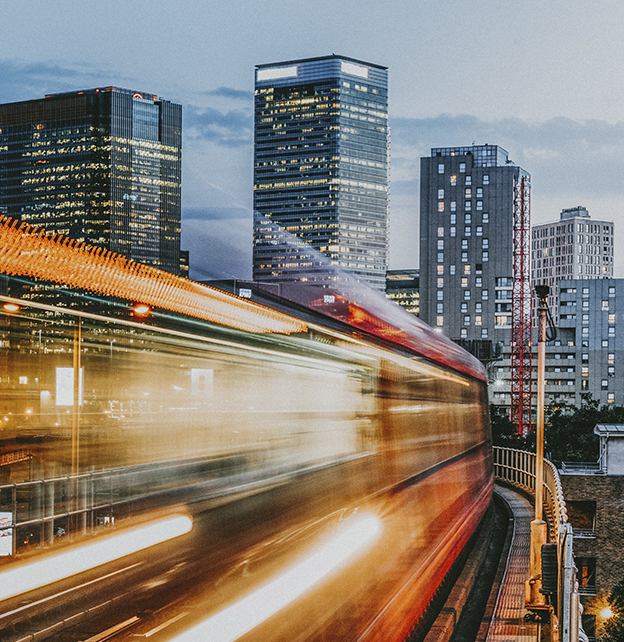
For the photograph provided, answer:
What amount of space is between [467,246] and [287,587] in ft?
328

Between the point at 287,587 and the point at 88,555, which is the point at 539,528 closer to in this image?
the point at 287,587

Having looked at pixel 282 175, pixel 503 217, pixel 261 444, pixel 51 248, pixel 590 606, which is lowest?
pixel 590 606

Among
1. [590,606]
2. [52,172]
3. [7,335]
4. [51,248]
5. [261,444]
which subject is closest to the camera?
[7,335]

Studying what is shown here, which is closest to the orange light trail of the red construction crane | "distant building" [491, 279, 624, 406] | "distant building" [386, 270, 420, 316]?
the red construction crane

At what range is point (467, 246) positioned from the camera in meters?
101

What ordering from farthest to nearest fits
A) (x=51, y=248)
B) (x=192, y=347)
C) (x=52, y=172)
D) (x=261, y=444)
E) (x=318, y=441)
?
(x=52, y=172) < (x=318, y=441) < (x=261, y=444) < (x=192, y=347) < (x=51, y=248)

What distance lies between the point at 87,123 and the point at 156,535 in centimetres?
6745

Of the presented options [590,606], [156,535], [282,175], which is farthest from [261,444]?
[282,175]

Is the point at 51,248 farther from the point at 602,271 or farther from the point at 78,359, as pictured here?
the point at 602,271

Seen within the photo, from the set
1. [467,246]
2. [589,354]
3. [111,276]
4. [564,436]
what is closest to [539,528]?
[111,276]

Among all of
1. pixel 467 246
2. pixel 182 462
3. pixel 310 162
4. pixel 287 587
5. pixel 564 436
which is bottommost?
pixel 564 436

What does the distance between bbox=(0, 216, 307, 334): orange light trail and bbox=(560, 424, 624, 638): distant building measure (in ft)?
99.5

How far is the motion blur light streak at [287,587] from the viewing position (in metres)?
3.40

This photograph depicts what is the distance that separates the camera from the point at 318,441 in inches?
191
